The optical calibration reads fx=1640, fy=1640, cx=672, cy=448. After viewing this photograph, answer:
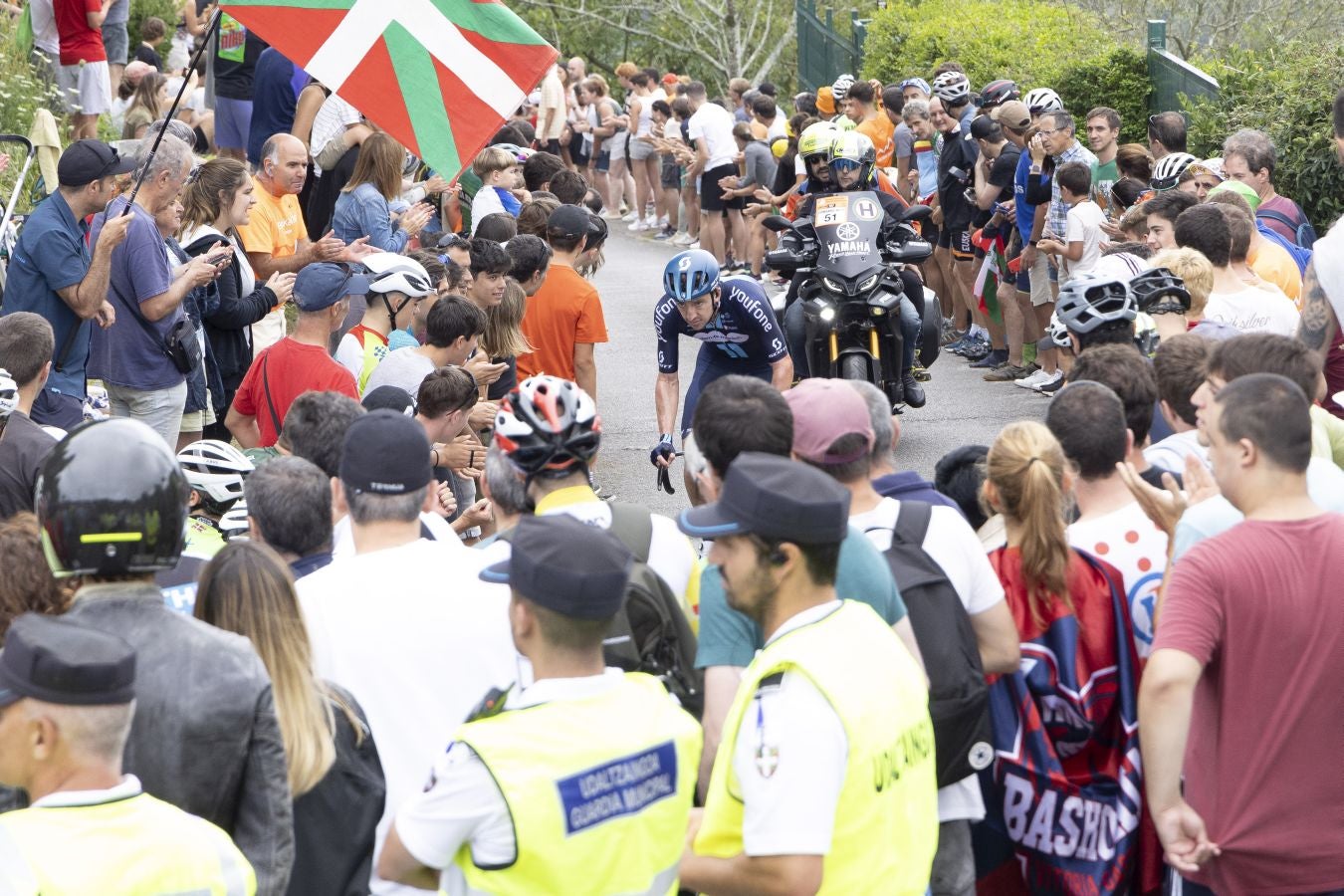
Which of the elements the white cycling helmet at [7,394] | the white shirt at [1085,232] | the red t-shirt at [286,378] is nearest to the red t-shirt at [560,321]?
the red t-shirt at [286,378]

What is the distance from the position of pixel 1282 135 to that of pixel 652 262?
29.4 ft

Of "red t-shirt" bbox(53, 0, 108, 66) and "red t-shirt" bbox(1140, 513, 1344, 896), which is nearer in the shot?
"red t-shirt" bbox(1140, 513, 1344, 896)

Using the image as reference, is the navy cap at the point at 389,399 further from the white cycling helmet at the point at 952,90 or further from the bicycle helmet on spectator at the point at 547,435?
the white cycling helmet at the point at 952,90

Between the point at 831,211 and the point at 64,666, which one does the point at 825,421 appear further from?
the point at 831,211

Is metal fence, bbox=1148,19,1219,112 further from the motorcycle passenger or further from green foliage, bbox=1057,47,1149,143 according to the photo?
the motorcycle passenger

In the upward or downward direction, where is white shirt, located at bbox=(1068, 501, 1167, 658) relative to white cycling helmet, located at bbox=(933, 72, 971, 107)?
downward

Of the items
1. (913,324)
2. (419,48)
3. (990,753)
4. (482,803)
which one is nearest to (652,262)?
(913,324)

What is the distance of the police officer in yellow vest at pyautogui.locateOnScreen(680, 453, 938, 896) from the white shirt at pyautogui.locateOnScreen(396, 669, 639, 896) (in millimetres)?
403

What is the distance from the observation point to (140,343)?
320 inches

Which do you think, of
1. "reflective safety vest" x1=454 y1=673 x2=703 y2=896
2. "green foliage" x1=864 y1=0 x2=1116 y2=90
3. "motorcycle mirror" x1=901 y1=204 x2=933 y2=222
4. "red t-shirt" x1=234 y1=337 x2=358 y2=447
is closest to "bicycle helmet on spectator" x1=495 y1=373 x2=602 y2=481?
"reflective safety vest" x1=454 y1=673 x2=703 y2=896

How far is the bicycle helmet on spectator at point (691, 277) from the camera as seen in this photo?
26.6ft

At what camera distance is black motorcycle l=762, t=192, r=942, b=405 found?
35.2 ft

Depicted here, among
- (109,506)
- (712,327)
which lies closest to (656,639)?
(109,506)

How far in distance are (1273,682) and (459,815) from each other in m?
2.03
